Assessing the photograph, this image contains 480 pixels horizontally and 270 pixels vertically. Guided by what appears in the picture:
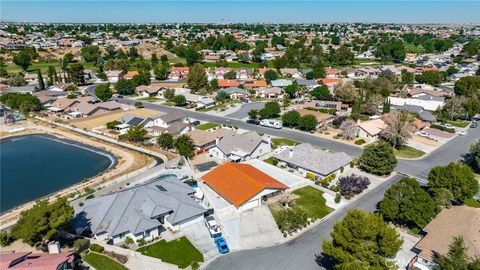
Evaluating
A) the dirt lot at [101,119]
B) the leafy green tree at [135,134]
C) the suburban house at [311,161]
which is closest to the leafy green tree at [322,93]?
the suburban house at [311,161]

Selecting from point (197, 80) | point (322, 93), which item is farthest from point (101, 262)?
point (197, 80)

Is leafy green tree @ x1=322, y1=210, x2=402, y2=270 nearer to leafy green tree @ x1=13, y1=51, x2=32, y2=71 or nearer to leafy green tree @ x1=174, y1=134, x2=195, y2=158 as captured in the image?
leafy green tree @ x1=174, y1=134, x2=195, y2=158

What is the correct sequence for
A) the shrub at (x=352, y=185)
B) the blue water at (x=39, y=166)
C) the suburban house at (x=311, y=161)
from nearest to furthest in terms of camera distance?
the shrub at (x=352, y=185) → the blue water at (x=39, y=166) → the suburban house at (x=311, y=161)

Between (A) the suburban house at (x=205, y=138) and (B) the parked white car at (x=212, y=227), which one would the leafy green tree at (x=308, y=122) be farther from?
(B) the parked white car at (x=212, y=227)

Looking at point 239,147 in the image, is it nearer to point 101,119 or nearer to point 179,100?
point 179,100

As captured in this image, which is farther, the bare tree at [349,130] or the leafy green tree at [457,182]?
the bare tree at [349,130]

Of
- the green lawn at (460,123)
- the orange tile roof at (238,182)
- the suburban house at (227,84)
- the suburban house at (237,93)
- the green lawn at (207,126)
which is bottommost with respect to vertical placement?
the green lawn at (207,126)

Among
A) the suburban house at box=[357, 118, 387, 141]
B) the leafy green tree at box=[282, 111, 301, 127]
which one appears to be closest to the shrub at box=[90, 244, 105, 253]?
the leafy green tree at box=[282, 111, 301, 127]
